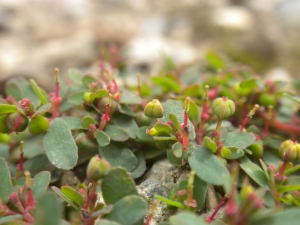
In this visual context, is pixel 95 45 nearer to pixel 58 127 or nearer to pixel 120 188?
pixel 58 127

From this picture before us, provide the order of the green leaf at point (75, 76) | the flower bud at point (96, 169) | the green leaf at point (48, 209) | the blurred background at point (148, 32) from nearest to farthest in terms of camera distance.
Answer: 1. the green leaf at point (48, 209)
2. the flower bud at point (96, 169)
3. the green leaf at point (75, 76)
4. the blurred background at point (148, 32)

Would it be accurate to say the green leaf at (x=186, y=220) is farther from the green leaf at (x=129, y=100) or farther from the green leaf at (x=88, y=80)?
the green leaf at (x=88, y=80)

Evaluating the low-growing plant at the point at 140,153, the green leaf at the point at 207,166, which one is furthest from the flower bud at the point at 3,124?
the green leaf at the point at 207,166

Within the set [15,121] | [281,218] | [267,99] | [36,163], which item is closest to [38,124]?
[15,121]

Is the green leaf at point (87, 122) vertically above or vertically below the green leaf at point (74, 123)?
above

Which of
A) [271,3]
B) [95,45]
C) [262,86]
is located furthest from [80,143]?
[271,3]

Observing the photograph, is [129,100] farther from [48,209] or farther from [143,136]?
[48,209]

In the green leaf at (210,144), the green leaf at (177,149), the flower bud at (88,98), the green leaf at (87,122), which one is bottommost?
the green leaf at (87,122)
